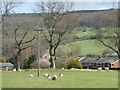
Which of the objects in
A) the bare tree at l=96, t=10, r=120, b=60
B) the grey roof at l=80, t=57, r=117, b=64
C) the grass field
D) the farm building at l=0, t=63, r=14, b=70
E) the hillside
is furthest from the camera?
the grey roof at l=80, t=57, r=117, b=64

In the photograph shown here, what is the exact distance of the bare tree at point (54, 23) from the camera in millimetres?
36875

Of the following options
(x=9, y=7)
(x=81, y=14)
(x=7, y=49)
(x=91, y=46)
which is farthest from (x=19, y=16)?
(x=91, y=46)

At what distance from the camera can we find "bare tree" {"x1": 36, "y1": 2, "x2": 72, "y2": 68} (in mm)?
36875

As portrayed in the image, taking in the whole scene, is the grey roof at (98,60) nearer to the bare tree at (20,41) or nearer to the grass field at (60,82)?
the bare tree at (20,41)

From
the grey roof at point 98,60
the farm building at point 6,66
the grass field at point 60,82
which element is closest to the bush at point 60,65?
the farm building at point 6,66

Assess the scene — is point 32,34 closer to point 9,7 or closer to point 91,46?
point 9,7

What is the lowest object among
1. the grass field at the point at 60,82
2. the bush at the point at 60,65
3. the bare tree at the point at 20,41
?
the grass field at the point at 60,82

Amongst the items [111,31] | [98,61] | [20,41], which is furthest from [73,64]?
[98,61]

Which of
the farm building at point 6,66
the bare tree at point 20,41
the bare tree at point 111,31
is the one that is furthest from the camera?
the bare tree at point 111,31

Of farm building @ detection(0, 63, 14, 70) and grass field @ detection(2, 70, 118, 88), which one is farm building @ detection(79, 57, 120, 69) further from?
grass field @ detection(2, 70, 118, 88)

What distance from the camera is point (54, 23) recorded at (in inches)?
1475

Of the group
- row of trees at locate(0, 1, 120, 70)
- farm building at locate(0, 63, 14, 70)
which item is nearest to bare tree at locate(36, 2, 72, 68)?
row of trees at locate(0, 1, 120, 70)

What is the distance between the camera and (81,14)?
39375 millimetres

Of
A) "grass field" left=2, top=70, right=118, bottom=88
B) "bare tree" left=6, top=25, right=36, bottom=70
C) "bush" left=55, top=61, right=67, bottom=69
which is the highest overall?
"bare tree" left=6, top=25, right=36, bottom=70
